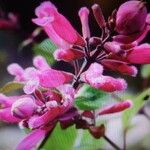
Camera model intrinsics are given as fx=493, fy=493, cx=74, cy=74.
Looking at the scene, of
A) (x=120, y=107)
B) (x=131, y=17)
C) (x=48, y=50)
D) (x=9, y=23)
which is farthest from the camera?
(x=9, y=23)

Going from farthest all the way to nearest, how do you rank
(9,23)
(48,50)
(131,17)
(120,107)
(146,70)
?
(9,23)
(146,70)
(48,50)
(120,107)
(131,17)

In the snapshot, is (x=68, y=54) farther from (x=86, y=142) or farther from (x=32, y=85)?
(x=86, y=142)

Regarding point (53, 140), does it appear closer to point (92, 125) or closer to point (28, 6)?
point (92, 125)

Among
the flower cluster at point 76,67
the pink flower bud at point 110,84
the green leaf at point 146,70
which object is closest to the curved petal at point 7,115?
the flower cluster at point 76,67

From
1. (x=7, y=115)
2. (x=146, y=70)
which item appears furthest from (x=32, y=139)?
(x=146, y=70)

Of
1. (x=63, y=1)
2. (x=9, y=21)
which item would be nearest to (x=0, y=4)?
(x=9, y=21)

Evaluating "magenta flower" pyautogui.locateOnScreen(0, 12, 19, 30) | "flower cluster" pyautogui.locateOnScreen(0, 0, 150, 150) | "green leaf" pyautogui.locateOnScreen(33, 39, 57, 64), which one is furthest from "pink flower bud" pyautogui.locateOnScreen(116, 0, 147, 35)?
"magenta flower" pyautogui.locateOnScreen(0, 12, 19, 30)

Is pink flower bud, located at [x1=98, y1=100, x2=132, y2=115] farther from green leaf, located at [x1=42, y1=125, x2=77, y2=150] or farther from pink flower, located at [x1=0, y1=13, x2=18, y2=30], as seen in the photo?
pink flower, located at [x1=0, y1=13, x2=18, y2=30]

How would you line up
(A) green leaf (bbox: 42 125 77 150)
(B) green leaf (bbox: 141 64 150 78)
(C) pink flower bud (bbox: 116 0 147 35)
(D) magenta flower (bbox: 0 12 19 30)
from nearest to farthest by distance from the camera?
(C) pink flower bud (bbox: 116 0 147 35)
(A) green leaf (bbox: 42 125 77 150)
(B) green leaf (bbox: 141 64 150 78)
(D) magenta flower (bbox: 0 12 19 30)
